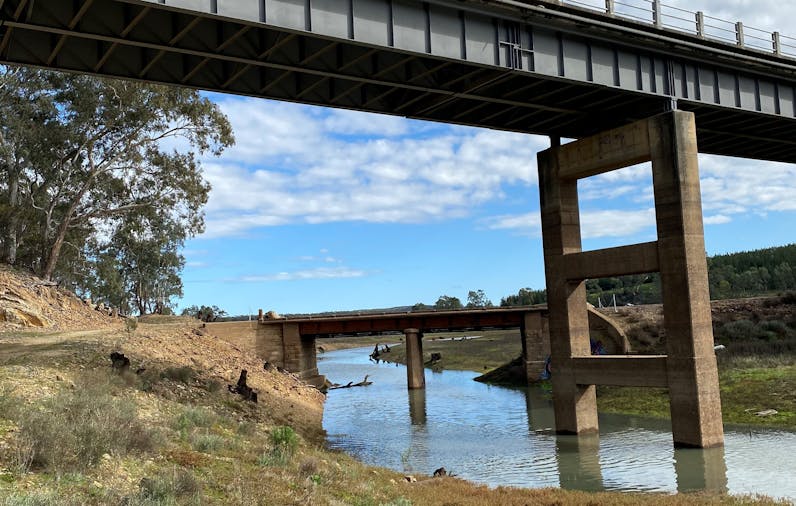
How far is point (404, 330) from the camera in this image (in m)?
61.4

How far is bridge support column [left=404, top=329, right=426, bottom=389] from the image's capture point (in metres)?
58.6

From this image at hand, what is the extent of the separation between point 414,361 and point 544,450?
32.5 metres

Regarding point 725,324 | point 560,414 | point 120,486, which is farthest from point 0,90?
point 725,324

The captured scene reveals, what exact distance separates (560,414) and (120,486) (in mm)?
23986

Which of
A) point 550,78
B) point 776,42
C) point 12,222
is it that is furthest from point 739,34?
point 12,222

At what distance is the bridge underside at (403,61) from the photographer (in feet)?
69.4

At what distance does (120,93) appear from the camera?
160 feet

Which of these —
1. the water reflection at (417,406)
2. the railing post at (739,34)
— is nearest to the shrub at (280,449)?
the water reflection at (417,406)

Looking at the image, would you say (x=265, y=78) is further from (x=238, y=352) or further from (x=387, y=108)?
(x=238, y=352)

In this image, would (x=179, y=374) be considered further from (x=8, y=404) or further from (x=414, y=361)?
(x=414, y=361)

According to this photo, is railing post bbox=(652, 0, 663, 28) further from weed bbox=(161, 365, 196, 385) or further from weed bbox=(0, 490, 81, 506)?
weed bbox=(0, 490, 81, 506)

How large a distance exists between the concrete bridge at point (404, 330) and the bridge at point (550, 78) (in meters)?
22.7

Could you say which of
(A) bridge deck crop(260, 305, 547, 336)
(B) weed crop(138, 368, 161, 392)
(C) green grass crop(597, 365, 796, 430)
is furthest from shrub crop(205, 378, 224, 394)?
(A) bridge deck crop(260, 305, 547, 336)

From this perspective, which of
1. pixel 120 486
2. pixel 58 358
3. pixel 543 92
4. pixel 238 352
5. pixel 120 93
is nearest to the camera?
pixel 120 486
